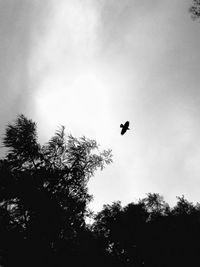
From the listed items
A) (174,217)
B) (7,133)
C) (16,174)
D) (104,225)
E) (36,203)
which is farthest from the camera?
(104,225)

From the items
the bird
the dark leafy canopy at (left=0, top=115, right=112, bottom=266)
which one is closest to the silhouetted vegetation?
the dark leafy canopy at (left=0, top=115, right=112, bottom=266)

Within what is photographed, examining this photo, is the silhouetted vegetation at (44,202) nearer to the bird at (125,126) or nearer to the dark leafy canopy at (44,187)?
the dark leafy canopy at (44,187)

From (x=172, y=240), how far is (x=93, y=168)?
2036 centimetres

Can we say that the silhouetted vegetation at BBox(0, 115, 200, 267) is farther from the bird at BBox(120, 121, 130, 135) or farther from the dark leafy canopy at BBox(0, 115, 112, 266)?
the bird at BBox(120, 121, 130, 135)

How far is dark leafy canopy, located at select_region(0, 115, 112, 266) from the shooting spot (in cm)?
1842

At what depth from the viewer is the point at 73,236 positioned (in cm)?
1955

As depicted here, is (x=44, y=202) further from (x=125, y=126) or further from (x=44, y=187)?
(x=125, y=126)

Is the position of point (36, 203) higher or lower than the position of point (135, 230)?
lower

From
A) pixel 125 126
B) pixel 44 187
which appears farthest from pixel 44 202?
pixel 125 126

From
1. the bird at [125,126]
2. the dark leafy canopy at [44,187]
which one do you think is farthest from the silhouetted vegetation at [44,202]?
the bird at [125,126]

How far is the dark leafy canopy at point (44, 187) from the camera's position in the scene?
725 inches

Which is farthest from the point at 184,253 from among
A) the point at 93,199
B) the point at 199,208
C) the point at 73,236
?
the point at 73,236

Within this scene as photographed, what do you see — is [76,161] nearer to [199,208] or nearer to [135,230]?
[135,230]

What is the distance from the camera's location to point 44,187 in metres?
20.2
